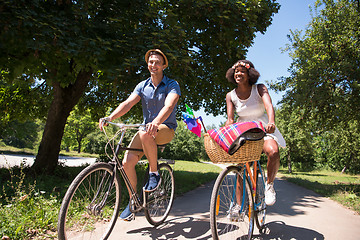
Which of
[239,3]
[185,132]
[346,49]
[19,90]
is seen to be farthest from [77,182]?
[185,132]

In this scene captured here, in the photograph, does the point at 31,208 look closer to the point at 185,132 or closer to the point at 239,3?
the point at 239,3

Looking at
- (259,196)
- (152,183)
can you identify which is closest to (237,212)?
(259,196)

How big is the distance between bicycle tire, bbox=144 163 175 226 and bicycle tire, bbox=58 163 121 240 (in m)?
0.56

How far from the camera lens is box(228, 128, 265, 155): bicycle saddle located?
2.62 m

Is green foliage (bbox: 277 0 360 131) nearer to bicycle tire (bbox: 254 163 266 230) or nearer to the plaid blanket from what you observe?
bicycle tire (bbox: 254 163 266 230)

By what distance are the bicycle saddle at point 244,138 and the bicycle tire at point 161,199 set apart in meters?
1.28

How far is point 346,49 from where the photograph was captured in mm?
9945

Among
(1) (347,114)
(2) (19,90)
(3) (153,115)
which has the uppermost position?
(2) (19,90)

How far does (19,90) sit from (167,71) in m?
7.54

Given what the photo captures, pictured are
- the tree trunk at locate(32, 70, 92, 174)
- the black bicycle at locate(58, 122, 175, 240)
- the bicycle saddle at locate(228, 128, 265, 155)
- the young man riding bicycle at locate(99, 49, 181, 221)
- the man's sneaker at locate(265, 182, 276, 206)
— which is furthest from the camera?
the tree trunk at locate(32, 70, 92, 174)

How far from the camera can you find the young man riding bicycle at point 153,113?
316cm

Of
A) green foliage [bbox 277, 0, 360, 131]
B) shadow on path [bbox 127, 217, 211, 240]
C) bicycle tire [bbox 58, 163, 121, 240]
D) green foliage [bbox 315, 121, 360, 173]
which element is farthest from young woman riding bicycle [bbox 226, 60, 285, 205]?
green foliage [bbox 315, 121, 360, 173]

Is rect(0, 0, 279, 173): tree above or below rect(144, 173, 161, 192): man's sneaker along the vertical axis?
above

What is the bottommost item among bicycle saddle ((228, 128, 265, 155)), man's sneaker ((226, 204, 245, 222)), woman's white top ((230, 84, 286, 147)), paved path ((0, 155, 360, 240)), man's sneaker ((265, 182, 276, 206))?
paved path ((0, 155, 360, 240))
